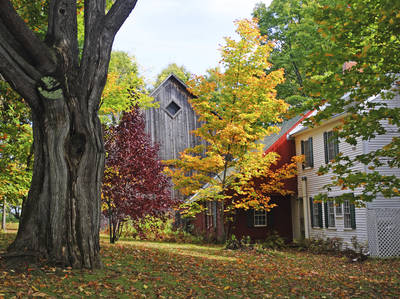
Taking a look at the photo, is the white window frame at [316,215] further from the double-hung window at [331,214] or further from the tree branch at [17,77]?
the tree branch at [17,77]

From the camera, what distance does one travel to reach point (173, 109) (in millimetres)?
28406

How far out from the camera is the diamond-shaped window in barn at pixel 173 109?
28.2 m

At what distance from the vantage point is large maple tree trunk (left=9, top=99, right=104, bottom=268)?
7.90m

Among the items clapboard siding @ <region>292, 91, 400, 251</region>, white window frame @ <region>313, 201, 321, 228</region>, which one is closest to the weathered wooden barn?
clapboard siding @ <region>292, 91, 400, 251</region>

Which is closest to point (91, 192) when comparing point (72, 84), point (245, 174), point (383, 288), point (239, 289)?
point (72, 84)

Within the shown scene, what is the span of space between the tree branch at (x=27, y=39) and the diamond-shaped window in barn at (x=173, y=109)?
20250 millimetres

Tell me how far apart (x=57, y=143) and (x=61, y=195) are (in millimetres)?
977

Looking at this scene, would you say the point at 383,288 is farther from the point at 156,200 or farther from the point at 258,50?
the point at 258,50

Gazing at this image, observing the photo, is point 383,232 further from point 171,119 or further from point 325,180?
point 171,119

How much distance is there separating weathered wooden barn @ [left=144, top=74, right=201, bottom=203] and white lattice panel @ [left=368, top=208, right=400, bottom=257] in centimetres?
1323

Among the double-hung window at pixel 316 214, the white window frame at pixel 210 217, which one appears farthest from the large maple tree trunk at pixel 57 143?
the white window frame at pixel 210 217

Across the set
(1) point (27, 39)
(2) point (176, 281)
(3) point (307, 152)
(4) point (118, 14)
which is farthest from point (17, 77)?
(3) point (307, 152)

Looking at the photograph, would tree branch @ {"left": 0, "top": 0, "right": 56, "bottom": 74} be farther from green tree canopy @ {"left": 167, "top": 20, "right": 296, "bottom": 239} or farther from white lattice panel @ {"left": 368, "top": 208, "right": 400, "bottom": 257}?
white lattice panel @ {"left": 368, "top": 208, "right": 400, "bottom": 257}

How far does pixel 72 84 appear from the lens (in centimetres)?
829
